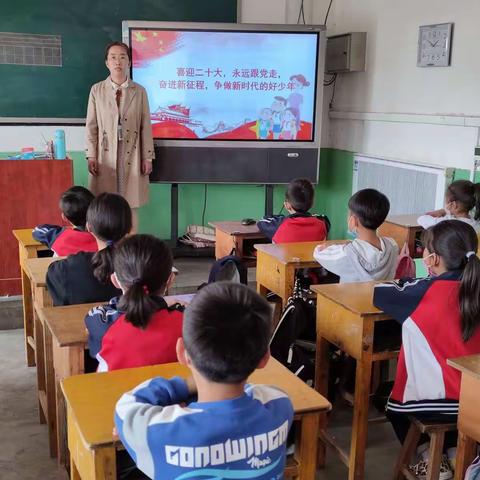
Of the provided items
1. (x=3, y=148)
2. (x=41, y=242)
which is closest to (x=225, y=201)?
(x=3, y=148)

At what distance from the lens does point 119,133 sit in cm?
474

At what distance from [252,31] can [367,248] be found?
2.96 meters

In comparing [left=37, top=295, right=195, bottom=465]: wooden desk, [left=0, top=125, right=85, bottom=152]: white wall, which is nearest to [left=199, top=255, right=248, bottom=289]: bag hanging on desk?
[left=37, top=295, right=195, bottom=465]: wooden desk

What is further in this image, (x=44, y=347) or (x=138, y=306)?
(x=44, y=347)

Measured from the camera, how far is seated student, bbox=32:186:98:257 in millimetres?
2947

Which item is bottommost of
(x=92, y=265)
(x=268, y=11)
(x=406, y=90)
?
(x=92, y=265)

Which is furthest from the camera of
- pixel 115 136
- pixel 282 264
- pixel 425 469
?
pixel 115 136

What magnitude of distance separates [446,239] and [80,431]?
4.41ft

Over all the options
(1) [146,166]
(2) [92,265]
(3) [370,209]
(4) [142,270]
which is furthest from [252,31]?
(4) [142,270]

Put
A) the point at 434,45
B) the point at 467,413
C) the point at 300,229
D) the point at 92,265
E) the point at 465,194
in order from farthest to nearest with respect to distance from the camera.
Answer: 1. the point at 434,45
2. the point at 300,229
3. the point at 465,194
4. the point at 92,265
5. the point at 467,413

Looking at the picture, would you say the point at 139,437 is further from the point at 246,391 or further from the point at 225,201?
the point at 225,201

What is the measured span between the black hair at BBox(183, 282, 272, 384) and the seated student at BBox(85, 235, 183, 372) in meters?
0.59

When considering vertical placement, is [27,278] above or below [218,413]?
→ below

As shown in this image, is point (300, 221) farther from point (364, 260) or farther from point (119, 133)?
point (119, 133)
